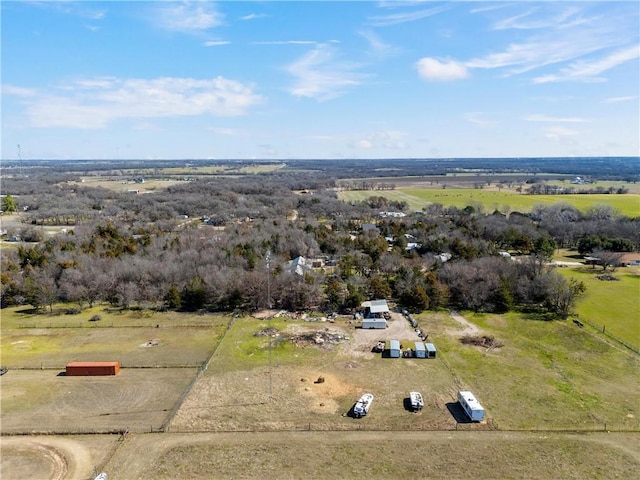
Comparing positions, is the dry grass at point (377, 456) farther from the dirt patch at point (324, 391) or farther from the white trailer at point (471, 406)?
the dirt patch at point (324, 391)

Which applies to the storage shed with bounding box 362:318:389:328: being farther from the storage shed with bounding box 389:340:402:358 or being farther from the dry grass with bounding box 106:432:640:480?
the dry grass with bounding box 106:432:640:480

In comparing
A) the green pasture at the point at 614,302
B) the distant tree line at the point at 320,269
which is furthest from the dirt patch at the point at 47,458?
the green pasture at the point at 614,302

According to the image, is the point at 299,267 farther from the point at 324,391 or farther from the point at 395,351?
the point at 324,391

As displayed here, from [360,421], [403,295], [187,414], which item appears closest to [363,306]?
[403,295]

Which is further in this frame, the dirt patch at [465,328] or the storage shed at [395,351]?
the dirt patch at [465,328]

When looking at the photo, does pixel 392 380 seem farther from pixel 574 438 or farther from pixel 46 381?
pixel 46 381

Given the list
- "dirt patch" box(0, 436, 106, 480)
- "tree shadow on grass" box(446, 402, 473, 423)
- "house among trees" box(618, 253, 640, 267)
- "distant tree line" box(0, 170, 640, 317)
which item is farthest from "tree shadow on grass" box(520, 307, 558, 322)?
"dirt patch" box(0, 436, 106, 480)

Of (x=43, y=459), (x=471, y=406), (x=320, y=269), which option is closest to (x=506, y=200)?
(x=320, y=269)
